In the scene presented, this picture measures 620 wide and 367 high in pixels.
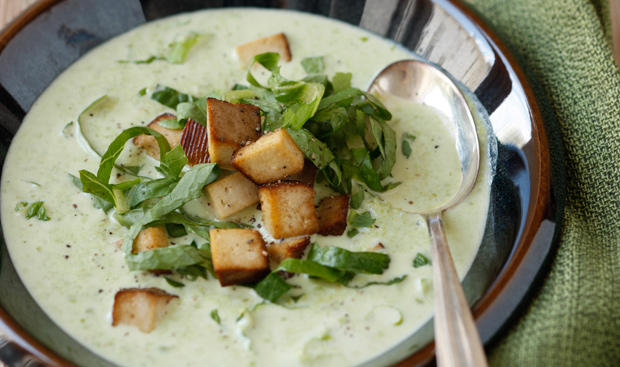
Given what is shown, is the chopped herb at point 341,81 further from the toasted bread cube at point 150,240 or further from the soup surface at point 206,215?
the toasted bread cube at point 150,240

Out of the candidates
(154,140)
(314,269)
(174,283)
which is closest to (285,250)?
(314,269)

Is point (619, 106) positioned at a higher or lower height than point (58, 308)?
higher

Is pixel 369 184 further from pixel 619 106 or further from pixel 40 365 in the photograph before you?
pixel 40 365

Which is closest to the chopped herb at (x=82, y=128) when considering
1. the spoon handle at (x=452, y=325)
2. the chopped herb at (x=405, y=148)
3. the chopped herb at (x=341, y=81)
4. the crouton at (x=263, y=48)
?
the crouton at (x=263, y=48)

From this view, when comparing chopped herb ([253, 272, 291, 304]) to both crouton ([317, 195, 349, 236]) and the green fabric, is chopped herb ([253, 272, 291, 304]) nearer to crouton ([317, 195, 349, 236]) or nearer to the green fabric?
crouton ([317, 195, 349, 236])

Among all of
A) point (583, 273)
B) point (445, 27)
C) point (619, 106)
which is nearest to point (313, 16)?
point (445, 27)

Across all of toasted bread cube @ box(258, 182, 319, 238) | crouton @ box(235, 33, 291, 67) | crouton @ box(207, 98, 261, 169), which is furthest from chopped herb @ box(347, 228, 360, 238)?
crouton @ box(235, 33, 291, 67)

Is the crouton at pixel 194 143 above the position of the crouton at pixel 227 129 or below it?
below
